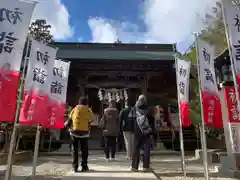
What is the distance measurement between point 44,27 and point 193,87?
612 inches

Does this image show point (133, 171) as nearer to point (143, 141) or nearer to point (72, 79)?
point (143, 141)

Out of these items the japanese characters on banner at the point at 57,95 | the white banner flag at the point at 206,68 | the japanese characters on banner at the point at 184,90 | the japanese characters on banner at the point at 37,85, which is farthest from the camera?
the japanese characters on banner at the point at 184,90

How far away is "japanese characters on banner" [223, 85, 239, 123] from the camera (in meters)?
4.82

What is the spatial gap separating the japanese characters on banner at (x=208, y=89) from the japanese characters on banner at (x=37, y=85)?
2804 mm

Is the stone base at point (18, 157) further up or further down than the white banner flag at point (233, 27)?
further down

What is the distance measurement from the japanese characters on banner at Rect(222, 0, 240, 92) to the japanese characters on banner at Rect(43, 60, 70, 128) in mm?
3223

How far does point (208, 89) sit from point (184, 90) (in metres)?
0.87

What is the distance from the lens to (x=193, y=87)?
1013cm

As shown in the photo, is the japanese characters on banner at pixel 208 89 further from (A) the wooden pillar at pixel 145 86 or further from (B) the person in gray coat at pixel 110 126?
(A) the wooden pillar at pixel 145 86

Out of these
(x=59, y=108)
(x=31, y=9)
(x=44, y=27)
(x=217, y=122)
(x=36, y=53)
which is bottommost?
(x=217, y=122)

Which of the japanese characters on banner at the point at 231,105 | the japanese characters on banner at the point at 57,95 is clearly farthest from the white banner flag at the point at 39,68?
the japanese characters on banner at the point at 231,105

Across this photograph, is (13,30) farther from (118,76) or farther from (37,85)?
(118,76)

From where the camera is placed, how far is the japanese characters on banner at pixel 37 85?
3.75m

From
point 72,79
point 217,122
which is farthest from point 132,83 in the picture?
point 217,122
